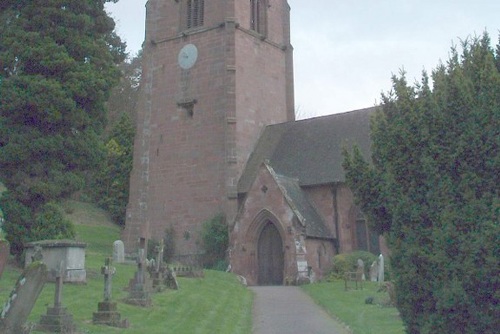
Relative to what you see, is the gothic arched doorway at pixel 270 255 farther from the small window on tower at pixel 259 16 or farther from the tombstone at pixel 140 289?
the small window on tower at pixel 259 16

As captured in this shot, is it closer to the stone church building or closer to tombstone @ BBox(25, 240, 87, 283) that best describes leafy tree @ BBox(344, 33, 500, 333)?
tombstone @ BBox(25, 240, 87, 283)

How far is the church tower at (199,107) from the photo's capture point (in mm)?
31297

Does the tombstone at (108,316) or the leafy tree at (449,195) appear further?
the tombstone at (108,316)

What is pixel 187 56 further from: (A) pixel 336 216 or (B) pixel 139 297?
A: (B) pixel 139 297

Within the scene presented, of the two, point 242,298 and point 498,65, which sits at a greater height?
point 498,65

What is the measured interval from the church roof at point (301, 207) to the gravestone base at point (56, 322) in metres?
15.9

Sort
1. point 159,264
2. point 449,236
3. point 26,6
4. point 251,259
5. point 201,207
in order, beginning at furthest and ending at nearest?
point 201,207
point 251,259
point 26,6
point 159,264
point 449,236

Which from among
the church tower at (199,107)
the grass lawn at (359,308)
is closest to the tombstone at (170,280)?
the grass lawn at (359,308)

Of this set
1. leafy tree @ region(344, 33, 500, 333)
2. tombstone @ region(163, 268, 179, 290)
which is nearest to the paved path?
tombstone @ region(163, 268, 179, 290)

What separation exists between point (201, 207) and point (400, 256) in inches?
907

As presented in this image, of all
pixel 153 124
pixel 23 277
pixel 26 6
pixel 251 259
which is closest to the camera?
pixel 23 277

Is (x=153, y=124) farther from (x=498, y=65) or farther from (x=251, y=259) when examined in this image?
(x=498, y=65)

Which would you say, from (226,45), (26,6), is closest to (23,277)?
(26,6)

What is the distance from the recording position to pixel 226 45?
32.2 metres
